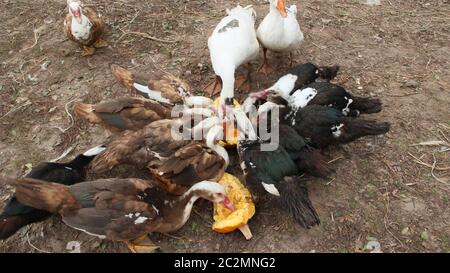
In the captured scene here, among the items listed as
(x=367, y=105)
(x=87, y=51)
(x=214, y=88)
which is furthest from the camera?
(x=87, y=51)

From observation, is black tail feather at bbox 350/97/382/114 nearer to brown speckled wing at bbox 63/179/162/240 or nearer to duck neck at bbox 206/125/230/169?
duck neck at bbox 206/125/230/169

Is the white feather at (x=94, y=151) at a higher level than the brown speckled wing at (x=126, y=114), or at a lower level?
lower

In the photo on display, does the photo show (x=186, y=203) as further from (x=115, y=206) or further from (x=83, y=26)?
(x=83, y=26)

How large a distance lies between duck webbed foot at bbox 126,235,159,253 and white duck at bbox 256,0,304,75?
8.53 feet

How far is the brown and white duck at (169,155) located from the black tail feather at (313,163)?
0.71 m

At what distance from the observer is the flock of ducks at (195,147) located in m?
3.33

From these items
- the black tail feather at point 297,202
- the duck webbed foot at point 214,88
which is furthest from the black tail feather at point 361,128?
the duck webbed foot at point 214,88

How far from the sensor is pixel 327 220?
11.8 feet

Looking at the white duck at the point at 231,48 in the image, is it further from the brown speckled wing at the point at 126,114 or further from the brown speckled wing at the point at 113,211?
the brown speckled wing at the point at 113,211

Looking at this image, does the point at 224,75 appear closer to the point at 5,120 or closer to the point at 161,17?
the point at 161,17

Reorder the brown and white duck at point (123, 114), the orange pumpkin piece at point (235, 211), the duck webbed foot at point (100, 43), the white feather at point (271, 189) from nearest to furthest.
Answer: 1. the orange pumpkin piece at point (235, 211)
2. the white feather at point (271, 189)
3. the brown and white duck at point (123, 114)
4. the duck webbed foot at point (100, 43)

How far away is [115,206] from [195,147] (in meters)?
0.92

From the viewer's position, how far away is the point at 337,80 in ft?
16.3

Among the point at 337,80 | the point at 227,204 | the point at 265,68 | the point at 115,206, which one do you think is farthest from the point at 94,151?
the point at 337,80
